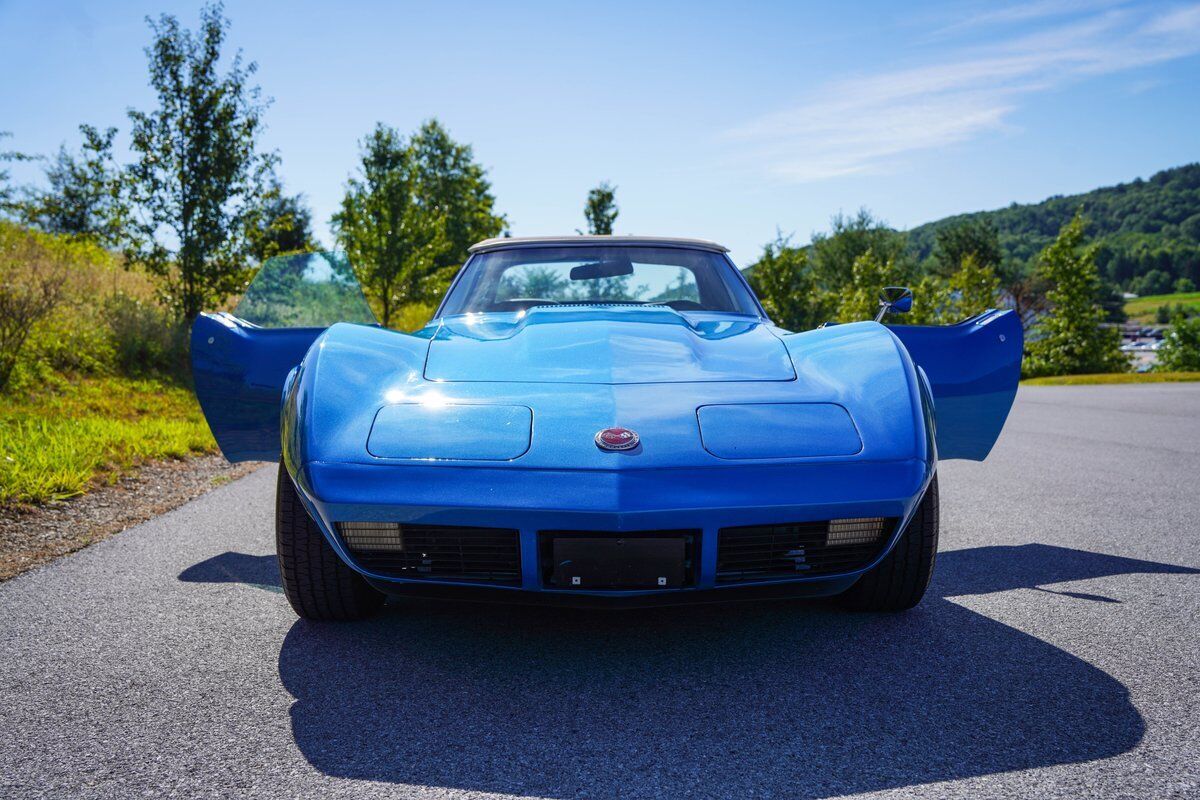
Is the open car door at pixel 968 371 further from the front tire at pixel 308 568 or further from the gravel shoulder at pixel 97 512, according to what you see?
the gravel shoulder at pixel 97 512

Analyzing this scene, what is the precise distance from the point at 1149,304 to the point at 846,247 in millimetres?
43948

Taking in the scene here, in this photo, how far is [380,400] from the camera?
246 centimetres

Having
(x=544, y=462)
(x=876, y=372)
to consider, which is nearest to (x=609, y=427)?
(x=544, y=462)

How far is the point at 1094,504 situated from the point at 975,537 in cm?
114

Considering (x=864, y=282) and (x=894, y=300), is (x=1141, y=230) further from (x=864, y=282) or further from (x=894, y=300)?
(x=894, y=300)

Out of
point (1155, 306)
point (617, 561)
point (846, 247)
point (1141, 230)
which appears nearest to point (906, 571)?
point (617, 561)

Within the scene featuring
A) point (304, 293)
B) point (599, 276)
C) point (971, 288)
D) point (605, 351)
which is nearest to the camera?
point (605, 351)

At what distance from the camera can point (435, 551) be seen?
228 centimetres

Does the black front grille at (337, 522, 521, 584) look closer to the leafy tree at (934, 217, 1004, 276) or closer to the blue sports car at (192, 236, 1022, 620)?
the blue sports car at (192, 236, 1022, 620)

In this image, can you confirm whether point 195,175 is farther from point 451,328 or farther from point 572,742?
point 572,742

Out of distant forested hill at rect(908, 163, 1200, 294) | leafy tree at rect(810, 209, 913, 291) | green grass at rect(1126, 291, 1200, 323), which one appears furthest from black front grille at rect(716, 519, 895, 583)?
green grass at rect(1126, 291, 1200, 323)

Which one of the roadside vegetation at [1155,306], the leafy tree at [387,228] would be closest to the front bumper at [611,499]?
the leafy tree at [387,228]

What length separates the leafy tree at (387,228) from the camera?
2011 centimetres

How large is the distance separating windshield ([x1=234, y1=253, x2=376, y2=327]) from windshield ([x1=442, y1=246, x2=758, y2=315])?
0.86 meters
